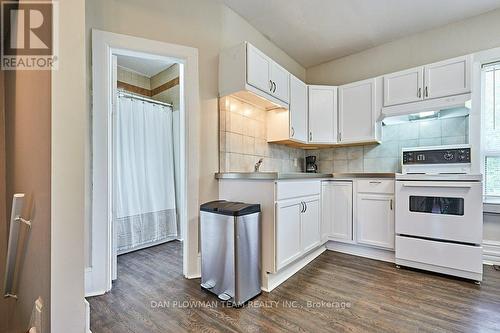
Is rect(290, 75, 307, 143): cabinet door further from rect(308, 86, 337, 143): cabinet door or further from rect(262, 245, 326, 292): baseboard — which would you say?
rect(262, 245, 326, 292): baseboard

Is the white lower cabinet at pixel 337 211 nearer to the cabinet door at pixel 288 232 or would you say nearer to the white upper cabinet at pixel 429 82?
the cabinet door at pixel 288 232

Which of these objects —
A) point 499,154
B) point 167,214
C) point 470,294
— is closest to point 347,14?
point 499,154

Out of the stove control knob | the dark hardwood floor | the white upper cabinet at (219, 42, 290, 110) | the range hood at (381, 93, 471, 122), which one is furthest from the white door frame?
the stove control knob

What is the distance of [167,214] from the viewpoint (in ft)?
11.4

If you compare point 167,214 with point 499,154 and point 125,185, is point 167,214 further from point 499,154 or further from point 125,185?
point 499,154

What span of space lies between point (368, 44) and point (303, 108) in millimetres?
1258

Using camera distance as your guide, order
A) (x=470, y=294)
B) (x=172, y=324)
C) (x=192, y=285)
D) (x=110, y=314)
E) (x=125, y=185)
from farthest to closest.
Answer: (x=125, y=185), (x=192, y=285), (x=470, y=294), (x=110, y=314), (x=172, y=324)

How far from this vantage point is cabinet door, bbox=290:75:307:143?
2.91m

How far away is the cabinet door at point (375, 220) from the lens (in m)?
2.58

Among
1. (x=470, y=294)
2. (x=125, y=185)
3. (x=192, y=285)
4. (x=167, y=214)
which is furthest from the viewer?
(x=167, y=214)

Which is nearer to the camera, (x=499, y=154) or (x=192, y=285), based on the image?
(x=192, y=285)

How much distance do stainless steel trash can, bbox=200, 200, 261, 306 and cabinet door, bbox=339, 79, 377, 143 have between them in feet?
6.36

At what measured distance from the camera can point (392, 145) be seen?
10.1ft

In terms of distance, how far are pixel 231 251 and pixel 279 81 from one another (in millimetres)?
1878
